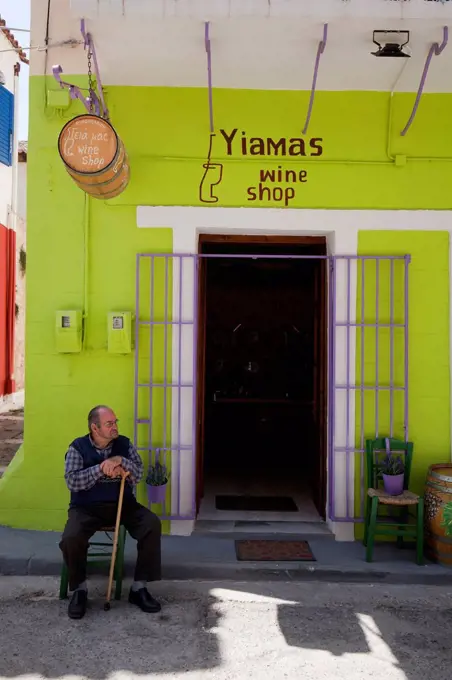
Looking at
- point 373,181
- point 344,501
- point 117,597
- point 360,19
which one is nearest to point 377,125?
point 373,181

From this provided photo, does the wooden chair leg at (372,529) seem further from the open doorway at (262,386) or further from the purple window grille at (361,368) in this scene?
the open doorway at (262,386)

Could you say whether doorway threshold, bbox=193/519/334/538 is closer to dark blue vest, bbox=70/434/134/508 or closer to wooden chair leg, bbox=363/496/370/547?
wooden chair leg, bbox=363/496/370/547

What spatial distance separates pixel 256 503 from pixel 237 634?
8.84 feet

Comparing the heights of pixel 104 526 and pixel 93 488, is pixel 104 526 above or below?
below

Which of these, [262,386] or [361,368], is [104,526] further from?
[262,386]

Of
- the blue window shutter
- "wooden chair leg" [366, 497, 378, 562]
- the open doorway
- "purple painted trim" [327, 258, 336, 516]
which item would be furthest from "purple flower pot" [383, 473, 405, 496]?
the blue window shutter

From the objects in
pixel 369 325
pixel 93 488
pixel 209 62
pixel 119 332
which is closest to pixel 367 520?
pixel 369 325

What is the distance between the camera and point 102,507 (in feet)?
14.8

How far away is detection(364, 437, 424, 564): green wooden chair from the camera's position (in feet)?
16.9

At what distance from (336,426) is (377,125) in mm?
2782

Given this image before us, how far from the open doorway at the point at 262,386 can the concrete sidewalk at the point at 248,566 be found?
91 centimetres

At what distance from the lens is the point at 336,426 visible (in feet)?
18.8

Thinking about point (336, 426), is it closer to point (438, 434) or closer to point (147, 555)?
point (438, 434)

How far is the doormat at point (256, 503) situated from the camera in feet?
21.2
